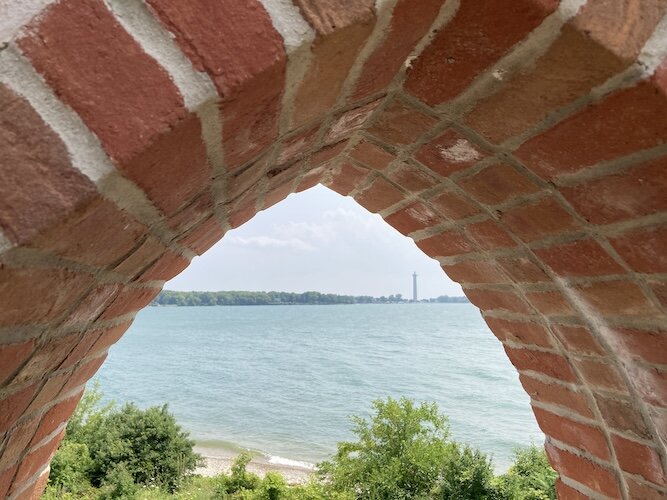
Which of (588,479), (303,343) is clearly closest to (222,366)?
(303,343)

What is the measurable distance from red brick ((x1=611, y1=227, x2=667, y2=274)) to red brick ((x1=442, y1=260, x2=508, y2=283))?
0.44 meters

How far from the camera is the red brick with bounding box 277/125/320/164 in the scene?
84 cm

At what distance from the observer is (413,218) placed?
59.4 inches

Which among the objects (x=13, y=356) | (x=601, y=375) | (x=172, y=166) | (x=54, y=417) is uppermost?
(x=172, y=166)

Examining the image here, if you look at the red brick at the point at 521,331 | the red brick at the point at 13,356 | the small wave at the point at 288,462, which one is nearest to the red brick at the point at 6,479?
the red brick at the point at 13,356

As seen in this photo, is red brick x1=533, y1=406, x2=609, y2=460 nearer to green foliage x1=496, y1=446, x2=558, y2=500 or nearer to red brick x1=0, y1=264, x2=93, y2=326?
red brick x1=0, y1=264, x2=93, y2=326

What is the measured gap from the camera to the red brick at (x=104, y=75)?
0.46 meters

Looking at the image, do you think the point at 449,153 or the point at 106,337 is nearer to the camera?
the point at 449,153

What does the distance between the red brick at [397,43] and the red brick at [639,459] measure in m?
1.11

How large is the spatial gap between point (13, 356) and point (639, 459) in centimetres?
138

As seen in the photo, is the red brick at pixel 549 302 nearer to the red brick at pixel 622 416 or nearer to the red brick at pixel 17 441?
the red brick at pixel 622 416

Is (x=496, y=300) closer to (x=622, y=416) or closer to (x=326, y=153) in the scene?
(x=622, y=416)

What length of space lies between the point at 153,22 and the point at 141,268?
1.64 feet

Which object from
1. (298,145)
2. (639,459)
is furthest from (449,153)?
(639,459)
